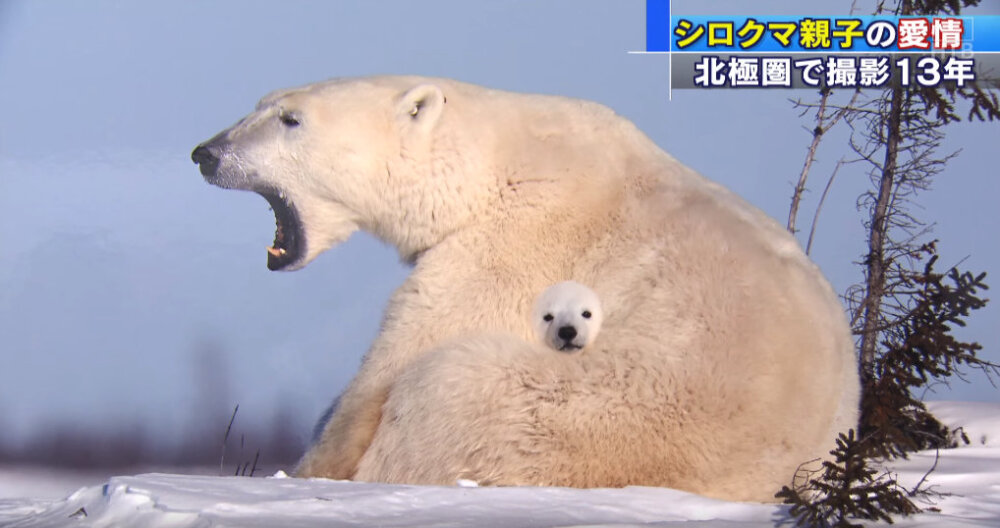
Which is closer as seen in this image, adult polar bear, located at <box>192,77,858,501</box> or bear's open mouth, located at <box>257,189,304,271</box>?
adult polar bear, located at <box>192,77,858,501</box>

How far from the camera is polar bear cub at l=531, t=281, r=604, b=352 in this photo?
3.21m

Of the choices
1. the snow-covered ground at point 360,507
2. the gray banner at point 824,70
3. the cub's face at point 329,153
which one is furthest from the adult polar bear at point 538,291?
the gray banner at point 824,70

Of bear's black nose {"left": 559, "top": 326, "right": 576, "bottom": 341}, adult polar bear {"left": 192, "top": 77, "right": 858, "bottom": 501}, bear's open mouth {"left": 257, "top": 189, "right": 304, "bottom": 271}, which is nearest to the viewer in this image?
adult polar bear {"left": 192, "top": 77, "right": 858, "bottom": 501}

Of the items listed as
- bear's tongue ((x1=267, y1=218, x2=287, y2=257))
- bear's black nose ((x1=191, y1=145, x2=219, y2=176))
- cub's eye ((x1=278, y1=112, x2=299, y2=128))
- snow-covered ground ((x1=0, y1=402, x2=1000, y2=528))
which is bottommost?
snow-covered ground ((x1=0, y1=402, x2=1000, y2=528))

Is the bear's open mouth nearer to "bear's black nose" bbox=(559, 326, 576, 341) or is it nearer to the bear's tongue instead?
the bear's tongue

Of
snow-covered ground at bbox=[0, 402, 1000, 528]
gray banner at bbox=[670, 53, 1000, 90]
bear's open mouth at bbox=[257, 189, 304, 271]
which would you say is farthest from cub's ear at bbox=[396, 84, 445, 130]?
gray banner at bbox=[670, 53, 1000, 90]

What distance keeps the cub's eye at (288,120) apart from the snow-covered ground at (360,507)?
143 centimetres

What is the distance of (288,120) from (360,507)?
1832 millimetres

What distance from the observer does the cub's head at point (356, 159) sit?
148 inches

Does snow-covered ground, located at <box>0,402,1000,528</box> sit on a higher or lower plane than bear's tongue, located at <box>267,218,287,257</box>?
lower

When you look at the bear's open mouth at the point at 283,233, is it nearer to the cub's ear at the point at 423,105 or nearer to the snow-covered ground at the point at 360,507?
the cub's ear at the point at 423,105

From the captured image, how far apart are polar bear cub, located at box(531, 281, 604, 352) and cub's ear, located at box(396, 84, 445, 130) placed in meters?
0.81

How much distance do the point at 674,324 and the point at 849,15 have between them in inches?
144

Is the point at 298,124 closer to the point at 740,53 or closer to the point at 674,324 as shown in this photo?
the point at 674,324
